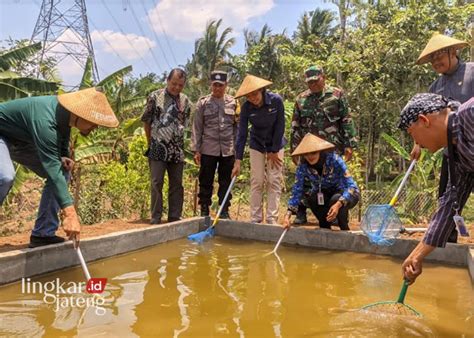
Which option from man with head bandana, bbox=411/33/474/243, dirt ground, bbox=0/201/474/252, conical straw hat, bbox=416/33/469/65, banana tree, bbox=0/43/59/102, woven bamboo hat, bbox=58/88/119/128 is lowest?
dirt ground, bbox=0/201/474/252

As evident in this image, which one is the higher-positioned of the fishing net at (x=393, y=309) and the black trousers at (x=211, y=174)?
the black trousers at (x=211, y=174)

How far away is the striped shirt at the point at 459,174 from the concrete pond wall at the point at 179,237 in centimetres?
138

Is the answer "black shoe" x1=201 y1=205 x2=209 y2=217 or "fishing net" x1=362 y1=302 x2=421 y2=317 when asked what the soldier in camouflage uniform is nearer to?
"black shoe" x1=201 y1=205 x2=209 y2=217

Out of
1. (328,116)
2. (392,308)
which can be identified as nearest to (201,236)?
(328,116)

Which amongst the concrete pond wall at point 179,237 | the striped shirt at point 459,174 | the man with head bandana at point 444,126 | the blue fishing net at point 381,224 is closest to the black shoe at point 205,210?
the concrete pond wall at point 179,237

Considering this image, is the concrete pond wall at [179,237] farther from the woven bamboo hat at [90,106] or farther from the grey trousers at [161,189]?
the woven bamboo hat at [90,106]

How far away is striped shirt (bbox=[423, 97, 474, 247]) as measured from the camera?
2.07 m

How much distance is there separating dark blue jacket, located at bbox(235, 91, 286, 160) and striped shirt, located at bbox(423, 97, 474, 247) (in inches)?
113

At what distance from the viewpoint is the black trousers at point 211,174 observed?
5.54 metres

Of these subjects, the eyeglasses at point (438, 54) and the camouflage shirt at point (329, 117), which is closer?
the eyeglasses at point (438, 54)

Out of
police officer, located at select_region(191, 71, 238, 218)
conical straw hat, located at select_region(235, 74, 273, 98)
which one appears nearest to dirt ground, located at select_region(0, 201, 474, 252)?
police officer, located at select_region(191, 71, 238, 218)

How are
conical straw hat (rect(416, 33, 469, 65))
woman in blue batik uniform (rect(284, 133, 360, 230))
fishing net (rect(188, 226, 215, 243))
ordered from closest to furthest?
conical straw hat (rect(416, 33, 469, 65)), woman in blue batik uniform (rect(284, 133, 360, 230)), fishing net (rect(188, 226, 215, 243))

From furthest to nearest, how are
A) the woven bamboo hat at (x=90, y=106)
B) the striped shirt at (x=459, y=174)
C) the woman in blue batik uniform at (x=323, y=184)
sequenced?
the woman in blue batik uniform at (x=323, y=184), the woven bamboo hat at (x=90, y=106), the striped shirt at (x=459, y=174)

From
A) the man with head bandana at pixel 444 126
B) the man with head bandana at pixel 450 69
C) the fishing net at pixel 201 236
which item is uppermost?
the man with head bandana at pixel 450 69
